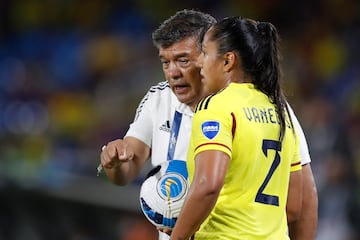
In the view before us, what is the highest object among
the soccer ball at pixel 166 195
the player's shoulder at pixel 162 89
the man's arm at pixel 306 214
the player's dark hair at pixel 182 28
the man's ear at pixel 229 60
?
the man's ear at pixel 229 60

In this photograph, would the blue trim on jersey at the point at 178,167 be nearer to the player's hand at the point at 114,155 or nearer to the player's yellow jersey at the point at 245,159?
the player's hand at the point at 114,155

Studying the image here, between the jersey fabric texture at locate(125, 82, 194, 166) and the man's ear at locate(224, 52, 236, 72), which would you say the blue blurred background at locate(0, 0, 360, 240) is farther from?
the man's ear at locate(224, 52, 236, 72)

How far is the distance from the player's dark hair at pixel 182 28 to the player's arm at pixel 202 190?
1059 millimetres

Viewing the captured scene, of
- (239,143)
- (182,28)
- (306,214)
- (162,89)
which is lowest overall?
(306,214)

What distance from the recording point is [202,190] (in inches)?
128

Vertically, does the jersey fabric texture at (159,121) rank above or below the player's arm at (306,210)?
above

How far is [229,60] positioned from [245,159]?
38 cm

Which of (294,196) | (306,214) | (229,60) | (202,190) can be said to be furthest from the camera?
(306,214)

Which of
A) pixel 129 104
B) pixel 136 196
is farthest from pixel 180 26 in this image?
pixel 129 104

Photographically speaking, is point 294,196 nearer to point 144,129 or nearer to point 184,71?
point 184,71

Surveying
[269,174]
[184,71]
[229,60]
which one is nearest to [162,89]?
[184,71]

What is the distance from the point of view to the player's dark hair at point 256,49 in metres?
3.50

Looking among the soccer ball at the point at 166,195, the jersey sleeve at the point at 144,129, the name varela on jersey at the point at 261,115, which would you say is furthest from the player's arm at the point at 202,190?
the jersey sleeve at the point at 144,129

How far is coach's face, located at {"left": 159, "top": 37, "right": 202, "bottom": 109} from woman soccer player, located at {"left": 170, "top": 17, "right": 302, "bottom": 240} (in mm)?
649
